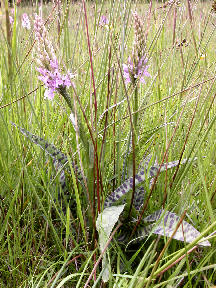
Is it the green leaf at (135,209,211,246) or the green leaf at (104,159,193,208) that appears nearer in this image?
the green leaf at (135,209,211,246)

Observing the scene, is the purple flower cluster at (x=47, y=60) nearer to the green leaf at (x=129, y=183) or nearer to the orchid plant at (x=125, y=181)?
the orchid plant at (x=125, y=181)

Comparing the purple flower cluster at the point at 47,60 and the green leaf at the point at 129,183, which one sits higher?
the purple flower cluster at the point at 47,60

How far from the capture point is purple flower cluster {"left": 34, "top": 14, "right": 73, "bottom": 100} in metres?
0.58

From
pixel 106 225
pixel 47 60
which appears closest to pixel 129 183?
pixel 106 225

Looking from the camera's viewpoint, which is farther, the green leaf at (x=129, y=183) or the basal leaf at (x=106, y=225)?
the green leaf at (x=129, y=183)

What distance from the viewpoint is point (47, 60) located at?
0.60 metres

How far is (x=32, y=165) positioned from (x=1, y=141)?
0.12 metres

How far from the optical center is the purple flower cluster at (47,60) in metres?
0.58

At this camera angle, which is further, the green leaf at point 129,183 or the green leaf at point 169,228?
the green leaf at point 129,183

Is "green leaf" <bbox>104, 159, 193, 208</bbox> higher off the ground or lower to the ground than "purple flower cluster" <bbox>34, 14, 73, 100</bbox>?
lower

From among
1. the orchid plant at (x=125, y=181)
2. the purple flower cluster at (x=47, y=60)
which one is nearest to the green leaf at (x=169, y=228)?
the orchid plant at (x=125, y=181)

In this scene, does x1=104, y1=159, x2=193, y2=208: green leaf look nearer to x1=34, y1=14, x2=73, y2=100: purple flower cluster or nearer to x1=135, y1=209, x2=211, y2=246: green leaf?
x1=135, y1=209, x2=211, y2=246: green leaf

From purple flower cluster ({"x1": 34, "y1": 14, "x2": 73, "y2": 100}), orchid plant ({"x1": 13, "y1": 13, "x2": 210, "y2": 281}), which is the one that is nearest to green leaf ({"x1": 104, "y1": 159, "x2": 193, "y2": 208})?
orchid plant ({"x1": 13, "y1": 13, "x2": 210, "y2": 281})

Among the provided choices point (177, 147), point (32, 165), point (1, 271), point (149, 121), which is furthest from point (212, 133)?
point (1, 271)
